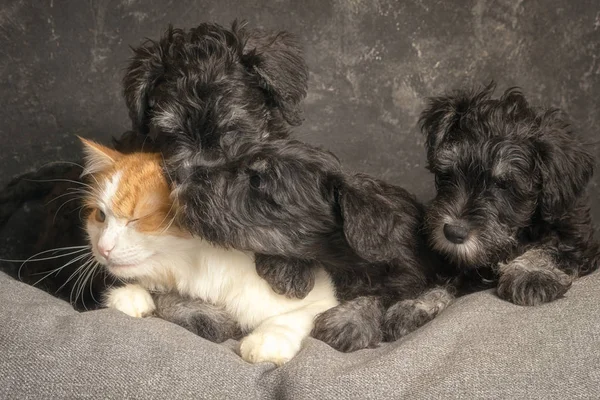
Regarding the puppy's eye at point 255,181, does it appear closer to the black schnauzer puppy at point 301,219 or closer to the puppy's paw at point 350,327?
the black schnauzer puppy at point 301,219

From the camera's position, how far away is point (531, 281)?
2.37 m

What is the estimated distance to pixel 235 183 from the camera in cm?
216

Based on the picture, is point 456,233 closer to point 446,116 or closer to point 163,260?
point 446,116

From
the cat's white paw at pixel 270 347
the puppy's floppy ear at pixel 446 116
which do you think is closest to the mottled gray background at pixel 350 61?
the puppy's floppy ear at pixel 446 116

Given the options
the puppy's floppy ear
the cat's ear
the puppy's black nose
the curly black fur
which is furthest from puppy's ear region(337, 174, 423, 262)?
the cat's ear

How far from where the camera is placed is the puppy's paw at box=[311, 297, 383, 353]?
221cm

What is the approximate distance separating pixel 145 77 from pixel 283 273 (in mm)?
807

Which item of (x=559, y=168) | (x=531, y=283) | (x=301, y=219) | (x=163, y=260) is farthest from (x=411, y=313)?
(x=163, y=260)

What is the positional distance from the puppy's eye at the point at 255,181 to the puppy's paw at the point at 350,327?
49cm

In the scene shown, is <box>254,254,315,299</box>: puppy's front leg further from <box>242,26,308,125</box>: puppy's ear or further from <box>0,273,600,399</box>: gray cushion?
<box>242,26,308,125</box>: puppy's ear

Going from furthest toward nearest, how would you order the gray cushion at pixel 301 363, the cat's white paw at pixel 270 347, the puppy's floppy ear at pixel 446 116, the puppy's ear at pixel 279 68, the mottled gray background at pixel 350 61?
the mottled gray background at pixel 350 61 < the puppy's floppy ear at pixel 446 116 < the puppy's ear at pixel 279 68 < the cat's white paw at pixel 270 347 < the gray cushion at pixel 301 363

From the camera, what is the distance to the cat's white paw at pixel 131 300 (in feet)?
7.85

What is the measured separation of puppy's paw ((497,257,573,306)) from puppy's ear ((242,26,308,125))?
92 centimetres

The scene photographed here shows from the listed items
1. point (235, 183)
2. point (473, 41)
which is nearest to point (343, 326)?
point (235, 183)
